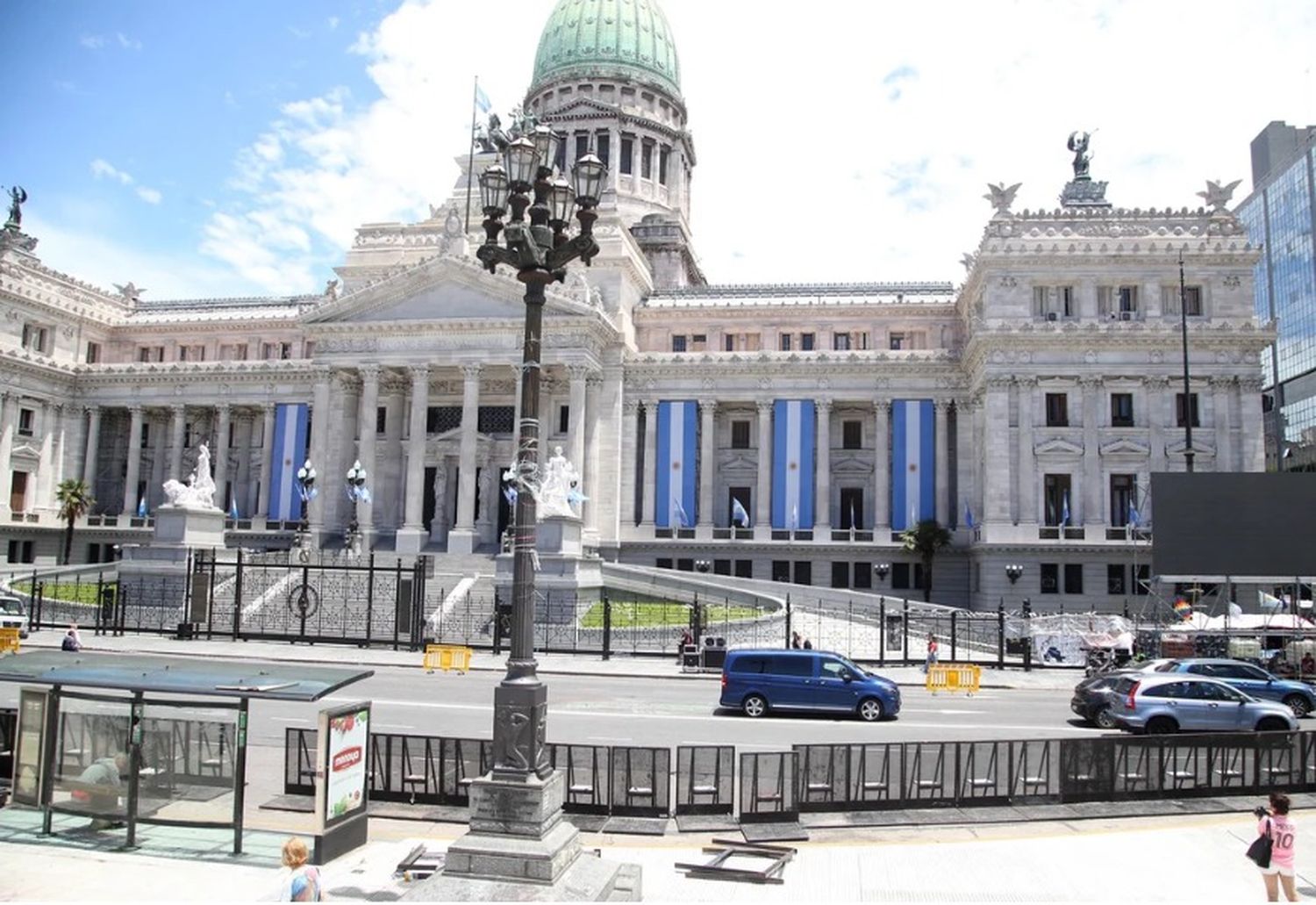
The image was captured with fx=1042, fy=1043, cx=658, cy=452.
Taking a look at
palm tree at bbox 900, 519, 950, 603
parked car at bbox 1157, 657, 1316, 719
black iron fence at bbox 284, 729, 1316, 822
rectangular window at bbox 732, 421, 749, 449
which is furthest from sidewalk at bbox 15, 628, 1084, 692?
rectangular window at bbox 732, 421, 749, 449

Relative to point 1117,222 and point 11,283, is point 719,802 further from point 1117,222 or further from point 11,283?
point 11,283

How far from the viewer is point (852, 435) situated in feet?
217

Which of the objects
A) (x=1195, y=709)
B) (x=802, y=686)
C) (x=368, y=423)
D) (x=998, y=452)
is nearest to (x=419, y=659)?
(x=802, y=686)

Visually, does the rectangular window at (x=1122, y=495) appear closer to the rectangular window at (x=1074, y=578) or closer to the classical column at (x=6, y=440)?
the rectangular window at (x=1074, y=578)

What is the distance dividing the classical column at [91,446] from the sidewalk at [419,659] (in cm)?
3775

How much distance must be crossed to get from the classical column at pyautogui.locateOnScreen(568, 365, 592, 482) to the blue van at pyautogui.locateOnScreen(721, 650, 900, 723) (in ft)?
113

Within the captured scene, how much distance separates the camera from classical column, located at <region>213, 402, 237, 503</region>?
237 feet

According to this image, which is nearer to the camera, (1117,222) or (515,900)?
(515,900)

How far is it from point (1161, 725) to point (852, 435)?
43.6m

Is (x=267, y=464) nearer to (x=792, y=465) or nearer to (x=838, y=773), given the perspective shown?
(x=792, y=465)

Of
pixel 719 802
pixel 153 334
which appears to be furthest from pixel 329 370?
pixel 719 802

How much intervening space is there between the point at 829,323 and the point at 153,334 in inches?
1952

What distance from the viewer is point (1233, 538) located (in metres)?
34.7

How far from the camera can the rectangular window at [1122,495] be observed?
180 ft
